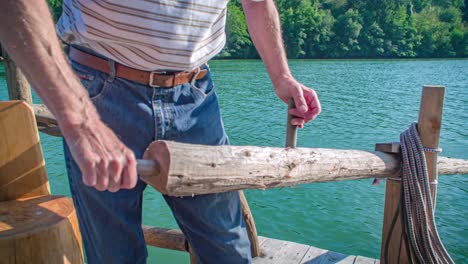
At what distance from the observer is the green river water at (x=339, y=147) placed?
7.04 meters

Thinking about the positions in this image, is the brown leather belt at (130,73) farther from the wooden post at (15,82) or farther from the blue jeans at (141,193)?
the wooden post at (15,82)

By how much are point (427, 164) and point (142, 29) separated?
1.78 m

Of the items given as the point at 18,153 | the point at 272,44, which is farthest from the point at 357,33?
the point at 18,153

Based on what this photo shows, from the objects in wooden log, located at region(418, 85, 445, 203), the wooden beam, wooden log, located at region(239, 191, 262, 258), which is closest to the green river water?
wooden log, located at region(239, 191, 262, 258)

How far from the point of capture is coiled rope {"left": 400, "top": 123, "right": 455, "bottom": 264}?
7.79 ft

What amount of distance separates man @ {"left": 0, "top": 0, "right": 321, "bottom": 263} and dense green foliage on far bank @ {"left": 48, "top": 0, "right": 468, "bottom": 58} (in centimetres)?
4564

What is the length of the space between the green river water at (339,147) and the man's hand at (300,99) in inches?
154

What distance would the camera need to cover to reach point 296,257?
3248 millimetres

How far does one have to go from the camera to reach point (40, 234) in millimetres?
1607

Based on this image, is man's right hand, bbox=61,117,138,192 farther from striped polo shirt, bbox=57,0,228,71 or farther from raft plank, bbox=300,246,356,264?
raft plank, bbox=300,246,356,264

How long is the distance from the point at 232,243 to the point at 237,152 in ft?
1.79

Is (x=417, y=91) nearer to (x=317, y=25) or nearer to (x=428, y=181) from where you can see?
(x=428, y=181)

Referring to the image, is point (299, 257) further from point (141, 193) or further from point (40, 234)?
point (40, 234)

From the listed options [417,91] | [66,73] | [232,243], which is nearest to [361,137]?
[417,91]
